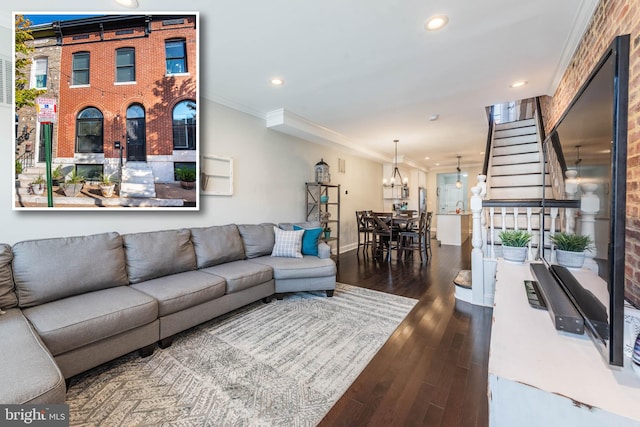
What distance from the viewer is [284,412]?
1.48 metres

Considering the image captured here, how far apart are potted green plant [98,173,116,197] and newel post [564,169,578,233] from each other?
3.16 metres

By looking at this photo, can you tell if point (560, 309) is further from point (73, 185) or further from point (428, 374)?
point (73, 185)

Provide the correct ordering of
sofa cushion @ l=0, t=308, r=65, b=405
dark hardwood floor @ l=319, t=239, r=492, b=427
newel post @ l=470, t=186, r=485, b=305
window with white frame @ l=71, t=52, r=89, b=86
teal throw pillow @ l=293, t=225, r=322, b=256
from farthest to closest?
teal throw pillow @ l=293, t=225, r=322, b=256 → newel post @ l=470, t=186, r=485, b=305 → window with white frame @ l=71, t=52, r=89, b=86 → dark hardwood floor @ l=319, t=239, r=492, b=427 → sofa cushion @ l=0, t=308, r=65, b=405

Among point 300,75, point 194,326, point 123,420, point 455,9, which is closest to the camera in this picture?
point 123,420

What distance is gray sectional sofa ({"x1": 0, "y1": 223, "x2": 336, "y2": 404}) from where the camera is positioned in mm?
1313

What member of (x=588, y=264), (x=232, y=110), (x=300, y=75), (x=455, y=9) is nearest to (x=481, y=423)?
(x=588, y=264)

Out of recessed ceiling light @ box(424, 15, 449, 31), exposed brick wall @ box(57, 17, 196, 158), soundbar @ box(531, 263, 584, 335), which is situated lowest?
soundbar @ box(531, 263, 584, 335)

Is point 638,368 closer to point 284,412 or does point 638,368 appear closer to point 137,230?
point 284,412

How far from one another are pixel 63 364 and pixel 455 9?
3.47 metres

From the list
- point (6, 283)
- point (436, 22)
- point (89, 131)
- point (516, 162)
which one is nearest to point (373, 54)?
point (436, 22)

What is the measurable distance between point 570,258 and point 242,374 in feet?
7.14

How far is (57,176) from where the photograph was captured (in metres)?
2.03

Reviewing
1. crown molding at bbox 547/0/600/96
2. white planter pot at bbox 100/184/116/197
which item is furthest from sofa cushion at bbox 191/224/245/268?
crown molding at bbox 547/0/600/96

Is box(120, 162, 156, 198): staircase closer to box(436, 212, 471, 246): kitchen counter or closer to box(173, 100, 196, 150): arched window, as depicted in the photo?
box(173, 100, 196, 150): arched window
